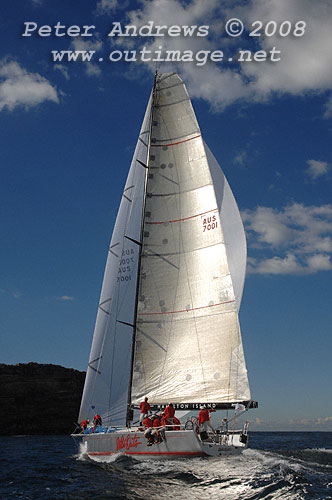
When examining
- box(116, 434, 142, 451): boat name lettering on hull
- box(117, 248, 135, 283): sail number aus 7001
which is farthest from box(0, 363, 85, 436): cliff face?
box(116, 434, 142, 451): boat name lettering on hull

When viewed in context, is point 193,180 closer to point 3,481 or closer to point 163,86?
point 163,86

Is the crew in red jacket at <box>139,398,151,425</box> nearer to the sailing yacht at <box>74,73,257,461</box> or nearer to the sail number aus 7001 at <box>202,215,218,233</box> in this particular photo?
the sailing yacht at <box>74,73,257,461</box>

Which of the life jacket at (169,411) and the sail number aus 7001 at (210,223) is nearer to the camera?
the life jacket at (169,411)

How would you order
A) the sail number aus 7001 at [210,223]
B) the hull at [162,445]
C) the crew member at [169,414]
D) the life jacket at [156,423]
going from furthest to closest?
the sail number aus 7001 at [210,223] → the crew member at [169,414] → the life jacket at [156,423] → the hull at [162,445]

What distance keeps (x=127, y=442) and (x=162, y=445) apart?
1377 millimetres

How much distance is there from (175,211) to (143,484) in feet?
34.3

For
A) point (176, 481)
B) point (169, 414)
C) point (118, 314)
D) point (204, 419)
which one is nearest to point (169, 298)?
point (118, 314)

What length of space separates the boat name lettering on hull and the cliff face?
181ft

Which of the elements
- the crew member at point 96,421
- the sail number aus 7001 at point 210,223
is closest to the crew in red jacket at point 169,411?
the crew member at point 96,421

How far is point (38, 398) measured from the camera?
68375mm

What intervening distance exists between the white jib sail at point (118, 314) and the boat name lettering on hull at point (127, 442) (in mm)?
1925

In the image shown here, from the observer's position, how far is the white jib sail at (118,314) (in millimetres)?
18000

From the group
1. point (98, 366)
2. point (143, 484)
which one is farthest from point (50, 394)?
point (143, 484)

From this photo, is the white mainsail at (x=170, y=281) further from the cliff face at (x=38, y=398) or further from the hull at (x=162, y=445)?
the cliff face at (x=38, y=398)
